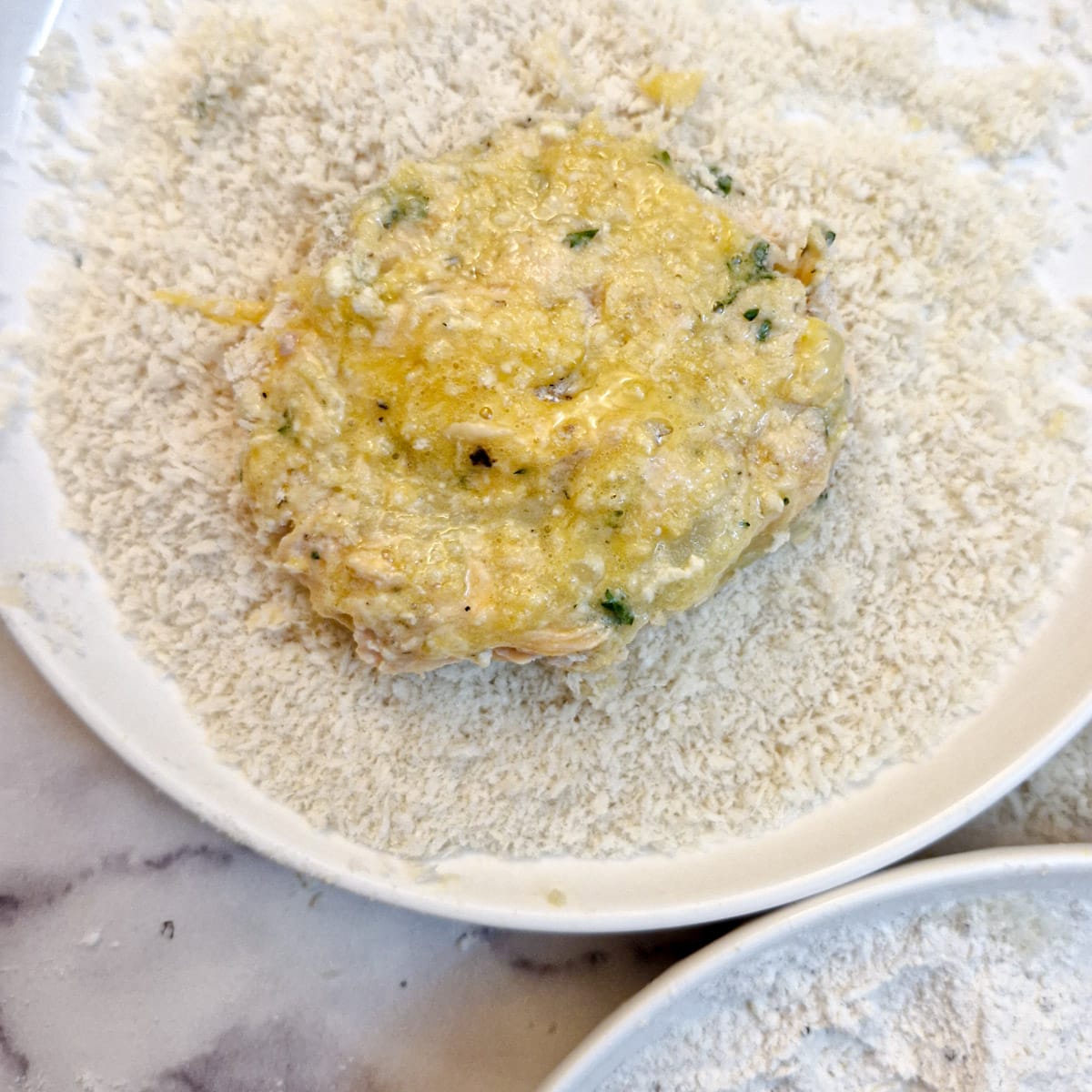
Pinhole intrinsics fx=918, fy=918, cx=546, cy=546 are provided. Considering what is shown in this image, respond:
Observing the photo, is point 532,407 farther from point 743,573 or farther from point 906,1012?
point 906,1012

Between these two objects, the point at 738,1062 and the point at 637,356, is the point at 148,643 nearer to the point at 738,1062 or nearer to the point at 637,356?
the point at 637,356

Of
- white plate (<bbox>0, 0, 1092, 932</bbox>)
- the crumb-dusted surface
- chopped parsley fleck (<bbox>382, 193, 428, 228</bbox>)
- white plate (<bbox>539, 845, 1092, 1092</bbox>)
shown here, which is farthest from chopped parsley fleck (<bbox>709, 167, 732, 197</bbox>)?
white plate (<bbox>539, 845, 1092, 1092</bbox>)

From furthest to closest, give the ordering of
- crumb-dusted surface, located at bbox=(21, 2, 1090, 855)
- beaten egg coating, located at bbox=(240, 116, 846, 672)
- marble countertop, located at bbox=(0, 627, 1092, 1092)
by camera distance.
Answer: marble countertop, located at bbox=(0, 627, 1092, 1092) → crumb-dusted surface, located at bbox=(21, 2, 1090, 855) → beaten egg coating, located at bbox=(240, 116, 846, 672)

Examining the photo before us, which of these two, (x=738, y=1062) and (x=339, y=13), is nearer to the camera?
(x=339, y=13)

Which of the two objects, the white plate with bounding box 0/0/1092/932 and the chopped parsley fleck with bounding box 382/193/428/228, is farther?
the white plate with bounding box 0/0/1092/932

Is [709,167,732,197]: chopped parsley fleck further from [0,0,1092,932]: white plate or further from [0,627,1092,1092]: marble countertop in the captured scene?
[0,627,1092,1092]: marble countertop

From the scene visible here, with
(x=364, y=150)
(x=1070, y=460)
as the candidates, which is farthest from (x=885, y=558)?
(x=364, y=150)
